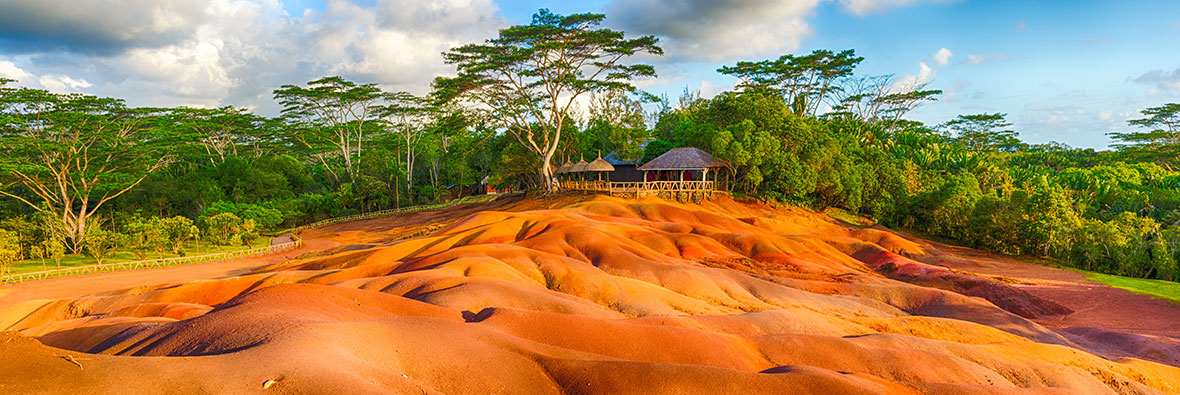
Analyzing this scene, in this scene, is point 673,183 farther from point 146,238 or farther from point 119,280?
point 146,238

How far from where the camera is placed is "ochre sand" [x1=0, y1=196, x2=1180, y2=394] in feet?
27.4

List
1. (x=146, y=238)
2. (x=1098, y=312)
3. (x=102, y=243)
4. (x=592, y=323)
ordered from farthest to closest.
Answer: (x=146, y=238) → (x=102, y=243) → (x=1098, y=312) → (x=592, y=323)

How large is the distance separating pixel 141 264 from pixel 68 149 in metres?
10.4

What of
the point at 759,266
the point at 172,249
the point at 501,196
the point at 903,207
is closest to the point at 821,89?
the point at 903,207

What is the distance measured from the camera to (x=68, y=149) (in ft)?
105

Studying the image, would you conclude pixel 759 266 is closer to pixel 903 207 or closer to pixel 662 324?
pixel 662 324

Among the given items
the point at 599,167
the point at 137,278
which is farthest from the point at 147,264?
the point at 599,167

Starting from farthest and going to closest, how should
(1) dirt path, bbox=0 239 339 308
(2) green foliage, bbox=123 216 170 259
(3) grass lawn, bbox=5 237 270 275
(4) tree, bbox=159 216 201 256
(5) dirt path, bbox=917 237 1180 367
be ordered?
(4) tree, bbox=159 216 201 256 < (2) green foliage, bbox=123 216 170 259 < (3) grass lawn, bbox=5 237 270 275 < (1) dirt path, bbox=0 239 339 308 < (5) dirt path, bbox=917 237 1180 367

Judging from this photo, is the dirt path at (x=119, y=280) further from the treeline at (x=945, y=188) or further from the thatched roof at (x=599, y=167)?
the treeline at (x=945, y=188)

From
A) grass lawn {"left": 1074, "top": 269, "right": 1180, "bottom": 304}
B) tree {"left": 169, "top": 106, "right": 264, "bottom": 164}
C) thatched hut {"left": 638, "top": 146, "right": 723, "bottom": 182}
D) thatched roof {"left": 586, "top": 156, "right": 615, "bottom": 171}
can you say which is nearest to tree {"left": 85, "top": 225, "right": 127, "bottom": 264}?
tree {"left": 169, "top": 106, "right": 264, "bottom": 164}

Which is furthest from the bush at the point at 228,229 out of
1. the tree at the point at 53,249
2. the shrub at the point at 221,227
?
the tree at the point at 53,249

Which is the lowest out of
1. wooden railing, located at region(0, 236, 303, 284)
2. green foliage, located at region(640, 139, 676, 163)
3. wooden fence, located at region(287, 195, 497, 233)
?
wooden railing, located at region(0, 236, 303, 284)

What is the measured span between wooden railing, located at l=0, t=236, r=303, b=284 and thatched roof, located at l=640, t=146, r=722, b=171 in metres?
25.5

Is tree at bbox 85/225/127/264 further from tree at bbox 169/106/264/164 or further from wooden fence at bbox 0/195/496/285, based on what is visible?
tree at bbox 169/106/264/164
